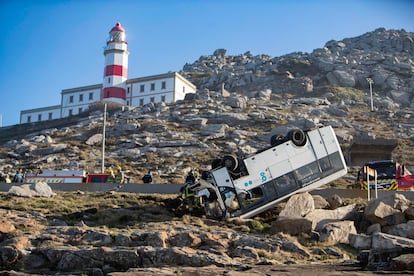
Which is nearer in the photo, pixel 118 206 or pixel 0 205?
pixel 0 205

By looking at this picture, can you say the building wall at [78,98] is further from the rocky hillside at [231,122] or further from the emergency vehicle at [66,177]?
the emergency vehicle at [66,177]

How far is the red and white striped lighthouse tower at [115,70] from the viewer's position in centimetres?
7719

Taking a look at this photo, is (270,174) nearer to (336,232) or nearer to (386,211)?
(336,232)

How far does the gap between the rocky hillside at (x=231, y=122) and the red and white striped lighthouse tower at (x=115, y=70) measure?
2.95 metres

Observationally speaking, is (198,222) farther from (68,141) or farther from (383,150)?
(68,141)

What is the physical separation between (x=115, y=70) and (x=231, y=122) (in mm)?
27522

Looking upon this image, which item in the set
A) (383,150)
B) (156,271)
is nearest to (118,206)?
(156,271)

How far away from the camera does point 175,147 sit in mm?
51312

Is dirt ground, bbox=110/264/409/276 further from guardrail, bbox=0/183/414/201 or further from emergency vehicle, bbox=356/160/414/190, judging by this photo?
emergency vehicle, bbox=356/160/414/190

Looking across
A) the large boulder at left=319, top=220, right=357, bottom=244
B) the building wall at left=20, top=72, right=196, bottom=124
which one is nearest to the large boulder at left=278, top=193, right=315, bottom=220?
the large boulder at left=319, top=220, right=357, bottom=244

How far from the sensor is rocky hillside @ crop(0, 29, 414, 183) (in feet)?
159

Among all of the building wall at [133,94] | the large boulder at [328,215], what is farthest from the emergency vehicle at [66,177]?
the building wall at [133,94]

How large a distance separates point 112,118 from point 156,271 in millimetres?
58337

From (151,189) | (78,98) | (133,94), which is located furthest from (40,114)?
(151,189)
